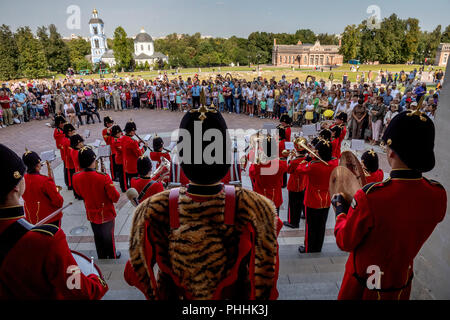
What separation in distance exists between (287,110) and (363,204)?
1376 cm

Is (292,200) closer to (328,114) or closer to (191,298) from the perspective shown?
(191,298)

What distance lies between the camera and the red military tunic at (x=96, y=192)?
14.1 ft

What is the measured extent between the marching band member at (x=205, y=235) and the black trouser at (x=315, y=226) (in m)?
3.03

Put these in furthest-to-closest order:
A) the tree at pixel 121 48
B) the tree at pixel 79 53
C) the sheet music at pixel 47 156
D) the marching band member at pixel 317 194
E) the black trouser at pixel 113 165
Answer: the tree at pixel 121 48 < the tree at pixel 79 53 < the black trouser at pixel 113 165 < the sheet music at pixel 47 156 < the marching band member at pixel 317 194

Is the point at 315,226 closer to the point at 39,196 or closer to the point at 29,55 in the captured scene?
the point at 39,196

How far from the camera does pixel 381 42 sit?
159ft

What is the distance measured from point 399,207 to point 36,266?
2.28 m

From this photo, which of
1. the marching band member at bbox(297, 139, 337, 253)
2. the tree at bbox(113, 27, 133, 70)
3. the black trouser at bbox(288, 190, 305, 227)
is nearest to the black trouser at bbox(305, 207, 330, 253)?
the marching band member at bbox(297, 139, 337, 253)

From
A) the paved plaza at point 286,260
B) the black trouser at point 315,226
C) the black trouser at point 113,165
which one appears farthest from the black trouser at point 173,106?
the black trouser at point 315,226

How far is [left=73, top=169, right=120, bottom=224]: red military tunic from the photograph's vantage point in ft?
14.1

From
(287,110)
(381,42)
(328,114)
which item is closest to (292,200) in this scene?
(328,114)

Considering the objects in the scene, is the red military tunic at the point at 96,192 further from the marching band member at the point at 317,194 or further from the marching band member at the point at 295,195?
the marching band member at the point at 295,195

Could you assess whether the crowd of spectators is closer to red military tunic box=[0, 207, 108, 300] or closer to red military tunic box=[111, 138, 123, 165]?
red military tunic box=[111, 138, 123, 165]

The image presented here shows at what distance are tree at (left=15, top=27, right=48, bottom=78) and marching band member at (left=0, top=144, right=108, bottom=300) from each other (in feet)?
177
